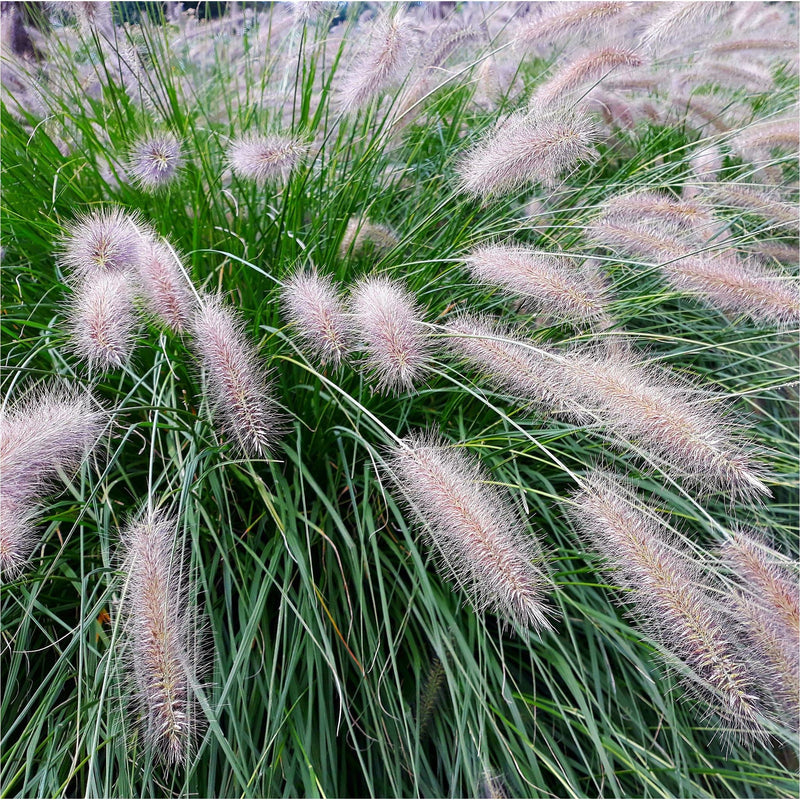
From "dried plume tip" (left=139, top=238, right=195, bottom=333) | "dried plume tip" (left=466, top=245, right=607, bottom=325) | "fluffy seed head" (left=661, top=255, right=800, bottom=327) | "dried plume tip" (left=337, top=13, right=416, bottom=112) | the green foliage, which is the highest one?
"dried plume tip" (left=337, top=13, right=416, bottom=112)

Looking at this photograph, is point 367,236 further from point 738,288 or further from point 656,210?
point 738,288

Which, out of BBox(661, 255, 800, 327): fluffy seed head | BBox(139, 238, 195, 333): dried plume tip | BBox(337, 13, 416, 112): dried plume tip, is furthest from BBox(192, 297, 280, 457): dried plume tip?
BBox(661, 255, 800, 327): fluffy seed head

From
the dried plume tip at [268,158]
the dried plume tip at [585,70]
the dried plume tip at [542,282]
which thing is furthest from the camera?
the dried plume tip at [585,70]

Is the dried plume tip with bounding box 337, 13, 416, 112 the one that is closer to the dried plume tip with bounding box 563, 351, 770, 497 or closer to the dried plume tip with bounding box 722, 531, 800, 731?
the dried plume tip with bounding box 563, 351, 770, 497

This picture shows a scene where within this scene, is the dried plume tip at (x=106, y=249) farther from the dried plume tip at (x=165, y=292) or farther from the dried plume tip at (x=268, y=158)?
the dried plume tip at (x=268, y=158)

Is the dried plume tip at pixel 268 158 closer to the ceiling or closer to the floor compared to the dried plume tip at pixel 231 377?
closer to the ceiling

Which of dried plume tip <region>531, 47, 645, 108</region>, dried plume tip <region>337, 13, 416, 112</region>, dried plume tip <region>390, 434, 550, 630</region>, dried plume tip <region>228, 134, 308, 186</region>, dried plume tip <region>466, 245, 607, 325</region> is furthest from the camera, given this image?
dried plume tip <region>531, 47, 645, 108</region>

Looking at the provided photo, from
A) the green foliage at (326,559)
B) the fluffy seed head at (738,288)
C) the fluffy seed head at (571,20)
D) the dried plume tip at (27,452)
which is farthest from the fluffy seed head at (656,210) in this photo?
the dried plume tip at (27,452)
